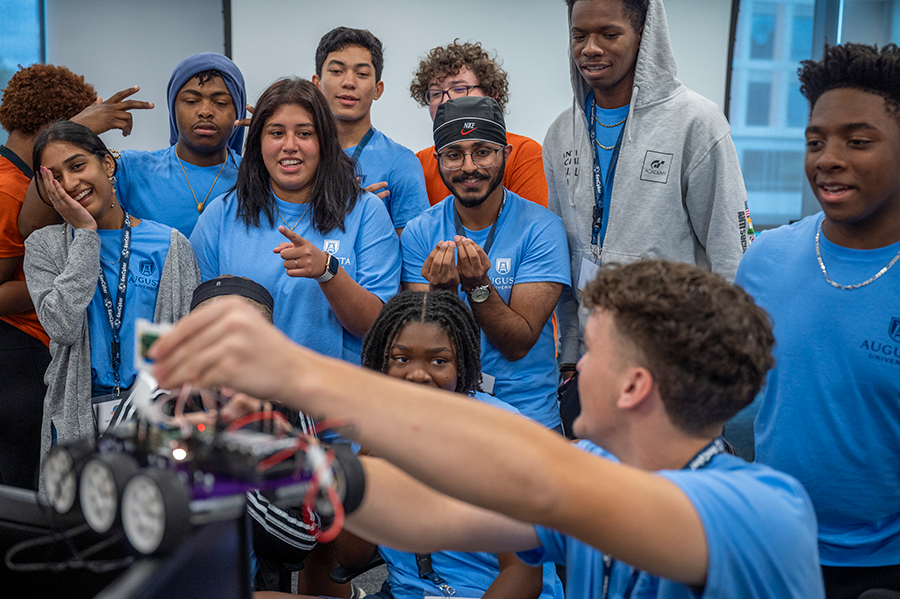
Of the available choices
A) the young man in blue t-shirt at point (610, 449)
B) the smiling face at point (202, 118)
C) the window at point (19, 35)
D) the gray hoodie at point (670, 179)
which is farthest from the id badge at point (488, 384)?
the window at point (19, 35)

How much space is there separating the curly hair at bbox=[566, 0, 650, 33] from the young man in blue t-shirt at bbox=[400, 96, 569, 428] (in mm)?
431

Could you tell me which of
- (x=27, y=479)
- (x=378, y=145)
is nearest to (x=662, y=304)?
(x=378, y=145)

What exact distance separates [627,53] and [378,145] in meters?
0.92

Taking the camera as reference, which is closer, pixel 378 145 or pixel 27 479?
pixel 27 479

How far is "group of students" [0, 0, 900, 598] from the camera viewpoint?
0.69 m

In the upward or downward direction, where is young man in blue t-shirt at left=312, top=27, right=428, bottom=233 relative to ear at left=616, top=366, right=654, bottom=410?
upward

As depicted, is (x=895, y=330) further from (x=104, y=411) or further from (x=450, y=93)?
(x=450, y=93)

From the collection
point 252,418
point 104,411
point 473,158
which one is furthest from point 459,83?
point 252,418

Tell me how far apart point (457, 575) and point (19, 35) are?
3949 mm

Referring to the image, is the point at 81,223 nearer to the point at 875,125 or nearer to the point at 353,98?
the point at 353,98

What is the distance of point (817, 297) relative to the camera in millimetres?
1326

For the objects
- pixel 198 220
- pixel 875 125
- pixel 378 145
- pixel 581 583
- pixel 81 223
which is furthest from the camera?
pixel 378 145

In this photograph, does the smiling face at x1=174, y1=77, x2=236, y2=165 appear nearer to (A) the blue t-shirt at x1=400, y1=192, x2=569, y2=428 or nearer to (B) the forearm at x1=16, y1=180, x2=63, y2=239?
(B) the forearm at x1=16, y1=180, x2=63, y2=239

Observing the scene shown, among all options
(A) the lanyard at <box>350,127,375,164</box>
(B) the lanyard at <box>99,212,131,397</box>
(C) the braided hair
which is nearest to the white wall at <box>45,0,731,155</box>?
(A) the lanyard at <box>350,127,375,164</box>
